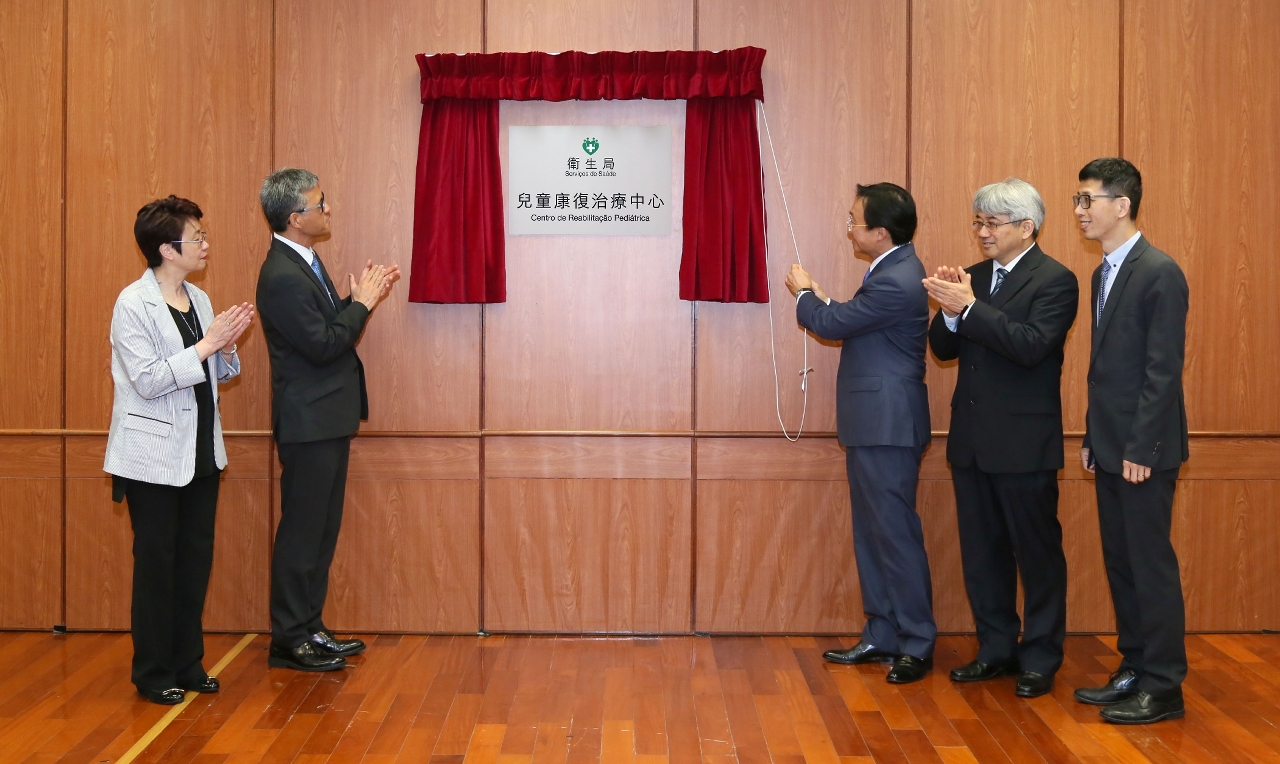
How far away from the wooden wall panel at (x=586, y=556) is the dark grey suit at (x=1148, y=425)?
1.81 metres

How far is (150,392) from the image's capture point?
12.2ft

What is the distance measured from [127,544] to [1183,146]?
497 centimetres

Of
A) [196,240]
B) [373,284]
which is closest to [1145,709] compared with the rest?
[373,284]

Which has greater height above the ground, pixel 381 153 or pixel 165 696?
pixel 381 153

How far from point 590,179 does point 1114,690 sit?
9.51ft

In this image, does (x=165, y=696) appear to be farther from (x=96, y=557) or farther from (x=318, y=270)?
(x=318, y=270)

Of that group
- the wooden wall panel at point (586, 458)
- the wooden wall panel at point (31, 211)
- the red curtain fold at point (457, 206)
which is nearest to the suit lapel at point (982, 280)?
the wooden wall panel at point (586, 458)

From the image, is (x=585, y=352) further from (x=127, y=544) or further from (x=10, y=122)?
(x=10, y=122)

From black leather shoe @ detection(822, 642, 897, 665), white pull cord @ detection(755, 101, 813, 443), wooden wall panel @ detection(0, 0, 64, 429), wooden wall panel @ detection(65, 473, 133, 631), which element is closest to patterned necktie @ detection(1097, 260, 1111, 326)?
white pull cord @ detection(755, 101, 813, 443)

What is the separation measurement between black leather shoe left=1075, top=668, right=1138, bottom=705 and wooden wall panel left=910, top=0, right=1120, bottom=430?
5.94 ft

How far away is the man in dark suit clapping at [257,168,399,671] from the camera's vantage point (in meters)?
4.09

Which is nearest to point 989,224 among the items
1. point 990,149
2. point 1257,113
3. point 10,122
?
point 990,149

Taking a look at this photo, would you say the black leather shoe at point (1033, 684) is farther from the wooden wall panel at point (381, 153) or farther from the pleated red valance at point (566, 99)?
the wooden wall panel at point (381, 153)

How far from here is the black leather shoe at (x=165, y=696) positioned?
379 cm
